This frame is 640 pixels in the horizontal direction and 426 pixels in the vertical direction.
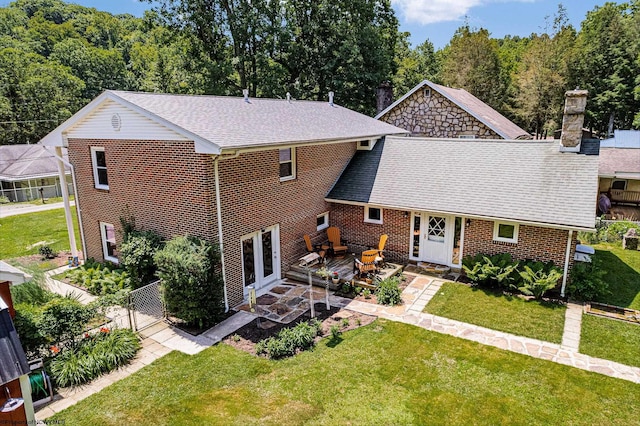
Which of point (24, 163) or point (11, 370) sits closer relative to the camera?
point (11, 370)

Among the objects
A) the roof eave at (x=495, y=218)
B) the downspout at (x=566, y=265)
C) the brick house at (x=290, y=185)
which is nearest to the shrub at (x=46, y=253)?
the brick house at (x=290, y=185)

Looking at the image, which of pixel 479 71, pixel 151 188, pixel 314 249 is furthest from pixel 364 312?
pixel 479 71

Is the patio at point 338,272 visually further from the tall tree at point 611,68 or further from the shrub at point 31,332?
the tall tree at point 611,68

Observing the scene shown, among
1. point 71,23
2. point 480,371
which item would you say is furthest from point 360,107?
point 71,23

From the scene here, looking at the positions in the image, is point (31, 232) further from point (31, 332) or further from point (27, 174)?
point (31, 332)

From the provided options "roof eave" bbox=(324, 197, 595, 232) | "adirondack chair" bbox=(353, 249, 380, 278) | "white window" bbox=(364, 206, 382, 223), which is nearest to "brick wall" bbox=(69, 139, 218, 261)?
"adirondack chair" bbox=(353, 249, 380, 278)
